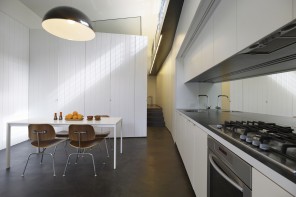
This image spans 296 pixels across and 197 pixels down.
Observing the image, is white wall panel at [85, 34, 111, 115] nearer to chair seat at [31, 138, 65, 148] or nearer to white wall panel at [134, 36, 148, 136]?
white wall panel at [134, 36, 148, 136]

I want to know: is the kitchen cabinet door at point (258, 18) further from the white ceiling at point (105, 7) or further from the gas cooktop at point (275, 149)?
the white ceiling at point (105, 7)

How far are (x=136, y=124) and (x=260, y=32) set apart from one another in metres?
4.23


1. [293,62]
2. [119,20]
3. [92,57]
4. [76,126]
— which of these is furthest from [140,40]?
[293,62]

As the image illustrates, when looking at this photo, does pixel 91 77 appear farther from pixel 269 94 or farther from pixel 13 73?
pixel 269 94

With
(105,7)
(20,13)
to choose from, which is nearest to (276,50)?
(105,7)

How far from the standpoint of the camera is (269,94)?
194 cm

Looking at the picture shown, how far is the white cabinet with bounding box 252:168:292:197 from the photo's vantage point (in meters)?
0.59

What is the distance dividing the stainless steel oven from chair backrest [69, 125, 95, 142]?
71.4 inches

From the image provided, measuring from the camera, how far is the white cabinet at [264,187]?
59 cm

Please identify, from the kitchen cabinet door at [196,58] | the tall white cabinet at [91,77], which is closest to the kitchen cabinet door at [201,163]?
the kitchen cabinet door at [196,58]

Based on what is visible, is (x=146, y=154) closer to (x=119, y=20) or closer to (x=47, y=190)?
(x=47, y=190)

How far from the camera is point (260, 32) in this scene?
102cm

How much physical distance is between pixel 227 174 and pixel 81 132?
2.09 meters

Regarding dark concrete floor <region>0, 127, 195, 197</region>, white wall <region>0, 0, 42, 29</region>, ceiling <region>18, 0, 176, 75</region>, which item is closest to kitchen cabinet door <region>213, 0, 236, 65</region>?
dark concrete floor <region>0, 127, 195, 197</region>
